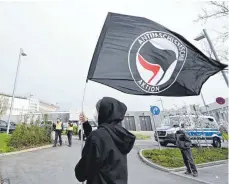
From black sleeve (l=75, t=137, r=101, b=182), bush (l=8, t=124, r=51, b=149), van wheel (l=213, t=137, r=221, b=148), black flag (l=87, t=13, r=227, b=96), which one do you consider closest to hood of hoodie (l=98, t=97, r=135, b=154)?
black sleeve (l=75, t=137, r=101, b=182)

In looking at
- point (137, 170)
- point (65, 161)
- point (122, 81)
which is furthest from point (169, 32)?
point (65, 161)

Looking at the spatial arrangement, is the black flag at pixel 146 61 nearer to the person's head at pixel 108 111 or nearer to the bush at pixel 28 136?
the person's head at pixel 108 111

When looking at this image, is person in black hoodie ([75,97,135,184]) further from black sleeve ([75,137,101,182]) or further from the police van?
the police van

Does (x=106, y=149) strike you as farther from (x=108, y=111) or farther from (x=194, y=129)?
(x=194, y=129)

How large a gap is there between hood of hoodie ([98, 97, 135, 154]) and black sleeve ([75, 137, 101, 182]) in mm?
289

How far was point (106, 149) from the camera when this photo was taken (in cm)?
232

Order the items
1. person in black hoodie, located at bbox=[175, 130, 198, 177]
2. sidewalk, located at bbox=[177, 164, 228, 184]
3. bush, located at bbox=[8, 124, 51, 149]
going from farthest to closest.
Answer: bush, located at bbox=[8, 124, 51, 149] → person in black hoodie, located at bbox=[175, 130, 198, 177] → sidewalk, located at bbox=[177, 164, 228, 184]

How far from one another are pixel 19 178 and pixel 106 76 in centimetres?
530

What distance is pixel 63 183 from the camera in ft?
22.0

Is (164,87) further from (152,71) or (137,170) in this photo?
(137,170)

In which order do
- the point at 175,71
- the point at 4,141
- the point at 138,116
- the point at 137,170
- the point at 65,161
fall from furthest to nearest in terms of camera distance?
the point at 138,116, the point at 4,141, the point at 65,161, the point at 137,170, the point at 175,71

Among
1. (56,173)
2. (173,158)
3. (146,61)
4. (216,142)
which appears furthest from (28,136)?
(216,142)

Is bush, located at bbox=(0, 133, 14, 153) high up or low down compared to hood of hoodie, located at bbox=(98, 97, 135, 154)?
up

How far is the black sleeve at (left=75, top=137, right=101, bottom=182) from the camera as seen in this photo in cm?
224
